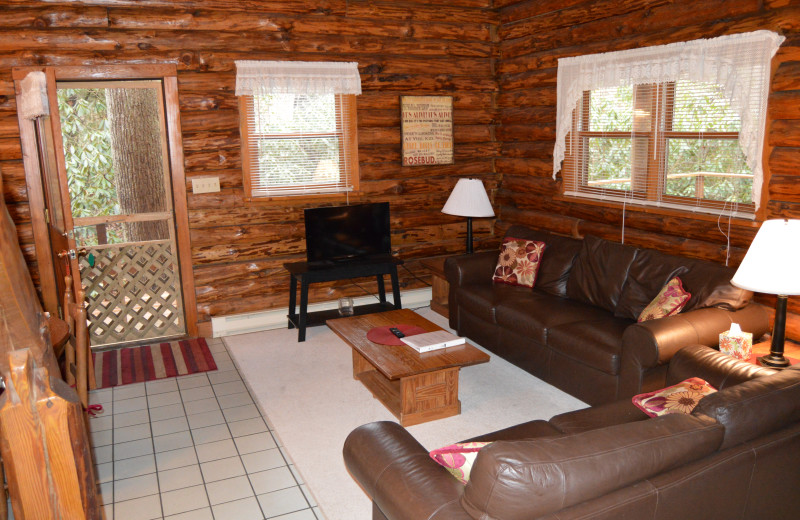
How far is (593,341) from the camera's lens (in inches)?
151

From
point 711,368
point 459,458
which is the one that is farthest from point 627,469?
point 711,368

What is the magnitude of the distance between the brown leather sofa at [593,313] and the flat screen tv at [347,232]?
2.51ft

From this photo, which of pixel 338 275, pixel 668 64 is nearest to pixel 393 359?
pixel 338 275

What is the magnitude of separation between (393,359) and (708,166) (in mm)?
2443

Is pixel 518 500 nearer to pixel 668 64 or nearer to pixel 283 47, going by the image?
pixel 668 64

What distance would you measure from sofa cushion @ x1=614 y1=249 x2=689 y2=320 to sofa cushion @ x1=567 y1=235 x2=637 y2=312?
54mm

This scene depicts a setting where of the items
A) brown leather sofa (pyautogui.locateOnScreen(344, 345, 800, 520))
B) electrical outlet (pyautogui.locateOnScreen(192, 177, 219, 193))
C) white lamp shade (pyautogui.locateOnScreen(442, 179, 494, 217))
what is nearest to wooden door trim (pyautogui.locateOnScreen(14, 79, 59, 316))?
electrical outlet (pyautogui.locateOnScreen(192, 177, 219, 193))

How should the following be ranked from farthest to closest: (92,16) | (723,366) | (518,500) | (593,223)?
(593,223) → (92,16) → (723,366) → (518,500)

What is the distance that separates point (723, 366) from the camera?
2932mm

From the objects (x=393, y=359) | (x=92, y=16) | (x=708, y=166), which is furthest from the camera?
(x=92, y=16)

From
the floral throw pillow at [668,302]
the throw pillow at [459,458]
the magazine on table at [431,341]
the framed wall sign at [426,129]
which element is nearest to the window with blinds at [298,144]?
the framed wall sign at [426,129]

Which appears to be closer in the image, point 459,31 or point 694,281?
point 694,281

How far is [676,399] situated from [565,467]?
982 millimetres

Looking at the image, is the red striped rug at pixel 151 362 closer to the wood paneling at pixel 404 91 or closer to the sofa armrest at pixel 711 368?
the wood paneling at pixel 404 91
